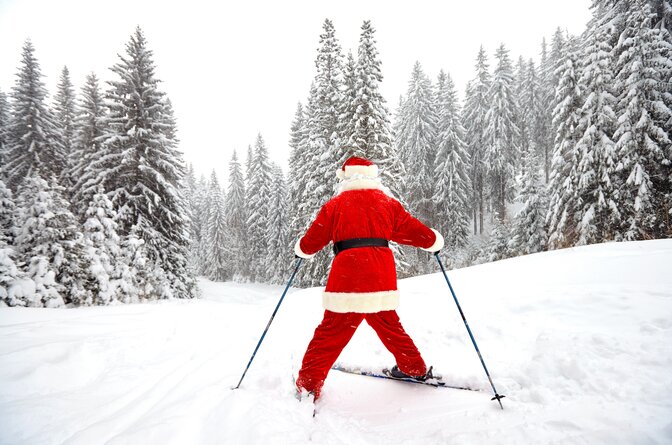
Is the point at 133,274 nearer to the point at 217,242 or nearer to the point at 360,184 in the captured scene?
the point at 360,184

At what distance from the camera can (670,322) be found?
3123 mm

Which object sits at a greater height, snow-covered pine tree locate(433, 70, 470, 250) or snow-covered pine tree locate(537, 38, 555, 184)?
snow-covered pine tree locate(537, 38, 555, 184)

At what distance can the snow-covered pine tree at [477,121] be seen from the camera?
34375 millimetres

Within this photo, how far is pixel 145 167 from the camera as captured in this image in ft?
50.9

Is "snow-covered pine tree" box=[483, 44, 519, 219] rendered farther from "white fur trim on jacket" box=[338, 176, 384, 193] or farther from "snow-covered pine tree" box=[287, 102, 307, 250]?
"white fur trim on jacket" box=[338, 176, 384, 193]

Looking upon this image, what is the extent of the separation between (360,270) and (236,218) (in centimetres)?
4142

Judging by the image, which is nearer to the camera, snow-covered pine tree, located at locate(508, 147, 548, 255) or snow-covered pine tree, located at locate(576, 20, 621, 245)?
snow-covered pine tree, located at locate(576, 20, 621, 245)

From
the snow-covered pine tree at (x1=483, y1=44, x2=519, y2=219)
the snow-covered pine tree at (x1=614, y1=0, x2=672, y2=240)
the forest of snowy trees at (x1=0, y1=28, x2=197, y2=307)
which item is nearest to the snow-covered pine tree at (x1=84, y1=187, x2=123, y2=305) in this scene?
the forest of snowy trees at (x1=0, y1=28, x2=197, y2=307)

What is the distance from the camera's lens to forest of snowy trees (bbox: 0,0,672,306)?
9.23 m

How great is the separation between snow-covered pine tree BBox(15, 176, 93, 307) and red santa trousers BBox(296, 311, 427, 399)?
8.36 meters

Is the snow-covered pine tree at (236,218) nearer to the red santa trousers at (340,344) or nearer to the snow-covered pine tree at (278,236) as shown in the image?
the snow-covered pine tree at (278,236)

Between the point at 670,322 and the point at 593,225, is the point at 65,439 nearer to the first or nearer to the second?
the point at 670,322

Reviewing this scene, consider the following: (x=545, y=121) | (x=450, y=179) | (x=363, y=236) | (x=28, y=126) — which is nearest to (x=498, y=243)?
(x=450, y=179)

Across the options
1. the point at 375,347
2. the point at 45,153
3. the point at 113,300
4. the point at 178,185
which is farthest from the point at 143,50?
the point at 375,347
